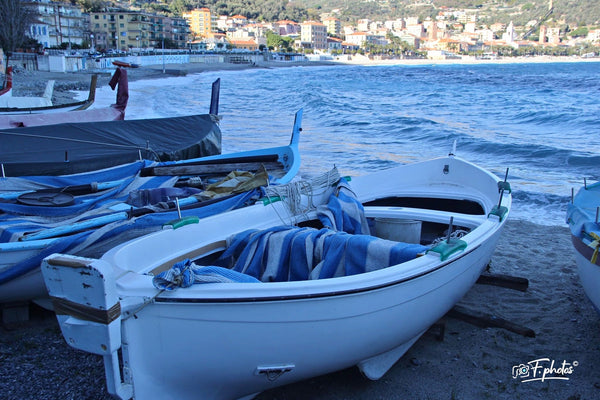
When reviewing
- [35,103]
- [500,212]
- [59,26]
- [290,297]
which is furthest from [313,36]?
[290,297]

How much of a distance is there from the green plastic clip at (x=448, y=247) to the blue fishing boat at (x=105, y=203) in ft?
5.89

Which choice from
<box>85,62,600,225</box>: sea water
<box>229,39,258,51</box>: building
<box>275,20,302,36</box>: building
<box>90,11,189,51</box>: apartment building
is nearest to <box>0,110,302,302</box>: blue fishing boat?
<box>85,62,600,225</box>: sea water

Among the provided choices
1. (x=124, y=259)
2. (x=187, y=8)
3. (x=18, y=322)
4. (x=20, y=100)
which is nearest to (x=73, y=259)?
(x=124, y=259)

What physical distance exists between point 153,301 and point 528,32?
223681 millimetres

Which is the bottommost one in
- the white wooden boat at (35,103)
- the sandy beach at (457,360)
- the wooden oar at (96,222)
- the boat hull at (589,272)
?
the sandy beach at (457,360)

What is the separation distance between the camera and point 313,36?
162m

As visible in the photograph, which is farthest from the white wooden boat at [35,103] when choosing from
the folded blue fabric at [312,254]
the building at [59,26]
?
the building at [59,26]

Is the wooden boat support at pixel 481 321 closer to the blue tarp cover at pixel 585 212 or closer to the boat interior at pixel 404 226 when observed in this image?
the boat interior at pixel 404 226

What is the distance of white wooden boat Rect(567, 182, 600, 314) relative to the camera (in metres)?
3.89

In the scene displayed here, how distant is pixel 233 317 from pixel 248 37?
157m

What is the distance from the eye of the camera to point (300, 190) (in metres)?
4.86

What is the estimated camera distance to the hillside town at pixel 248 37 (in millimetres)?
86438

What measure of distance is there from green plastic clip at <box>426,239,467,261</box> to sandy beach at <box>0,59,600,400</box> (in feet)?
3.14

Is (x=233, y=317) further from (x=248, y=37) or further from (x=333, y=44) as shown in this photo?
(x=333, y=44)
